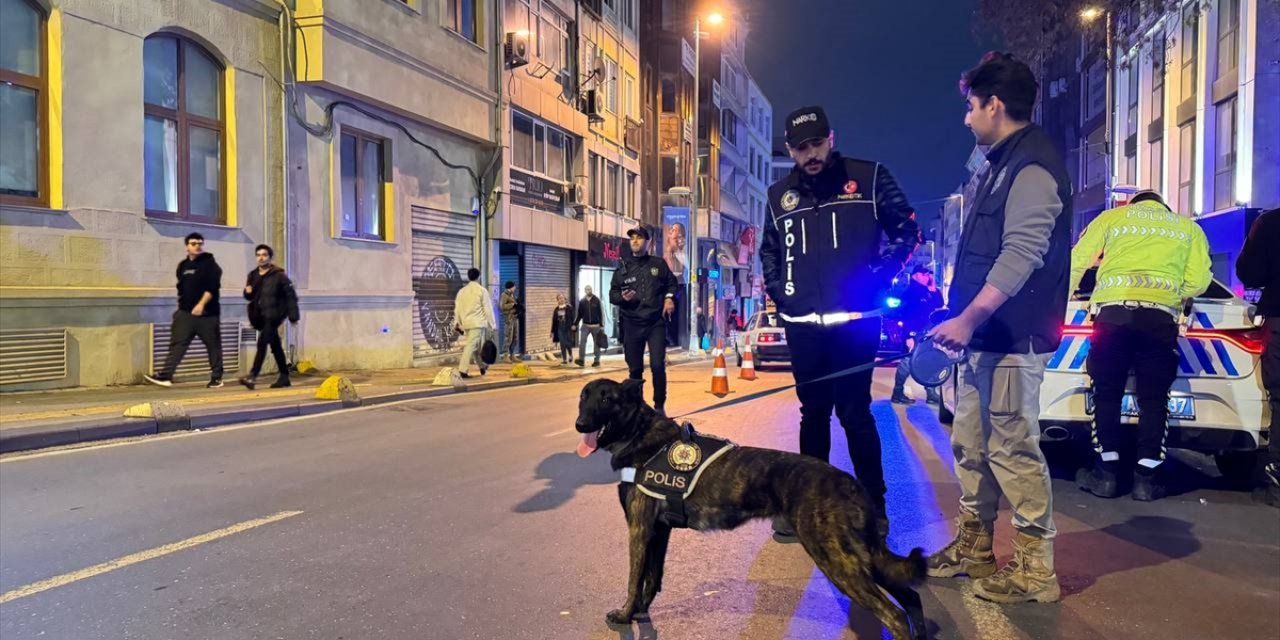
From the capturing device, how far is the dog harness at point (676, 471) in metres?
3.14

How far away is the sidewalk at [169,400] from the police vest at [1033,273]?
800 centimetres

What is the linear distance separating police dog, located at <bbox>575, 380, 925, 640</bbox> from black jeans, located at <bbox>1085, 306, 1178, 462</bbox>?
3295mm

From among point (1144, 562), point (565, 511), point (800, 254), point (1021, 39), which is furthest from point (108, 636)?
point (1021, 39)

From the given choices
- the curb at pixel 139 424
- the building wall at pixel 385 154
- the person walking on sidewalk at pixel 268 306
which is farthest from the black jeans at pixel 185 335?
the building wall at pixel 385 154

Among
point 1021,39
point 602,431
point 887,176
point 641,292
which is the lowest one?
point 602,431

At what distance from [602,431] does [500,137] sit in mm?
17581

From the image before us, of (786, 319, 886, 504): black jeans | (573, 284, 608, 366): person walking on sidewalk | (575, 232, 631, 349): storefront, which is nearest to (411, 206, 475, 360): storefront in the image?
(573, 284, 608, 366): person walking on sidewalk

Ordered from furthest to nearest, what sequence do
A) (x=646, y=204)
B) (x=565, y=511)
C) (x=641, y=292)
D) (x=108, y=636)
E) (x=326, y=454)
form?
(x=646, y=204), (x=641, y=292), (x=326, y=454), (x=565, y=511), (x=108, y=636)

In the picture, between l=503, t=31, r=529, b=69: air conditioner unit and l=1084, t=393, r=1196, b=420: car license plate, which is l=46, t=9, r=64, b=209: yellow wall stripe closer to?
l=503, t=31, r=529, b=69: air conditioner unit

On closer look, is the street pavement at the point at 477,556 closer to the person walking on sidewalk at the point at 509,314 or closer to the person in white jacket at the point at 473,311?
the person in white jacket at the point at 473,311

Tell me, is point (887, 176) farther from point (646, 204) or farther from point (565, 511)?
point (646, 204)

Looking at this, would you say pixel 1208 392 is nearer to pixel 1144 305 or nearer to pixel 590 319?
pixel 1144 305

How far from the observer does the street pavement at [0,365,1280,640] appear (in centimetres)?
337

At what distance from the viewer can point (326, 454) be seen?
7.13 metres
